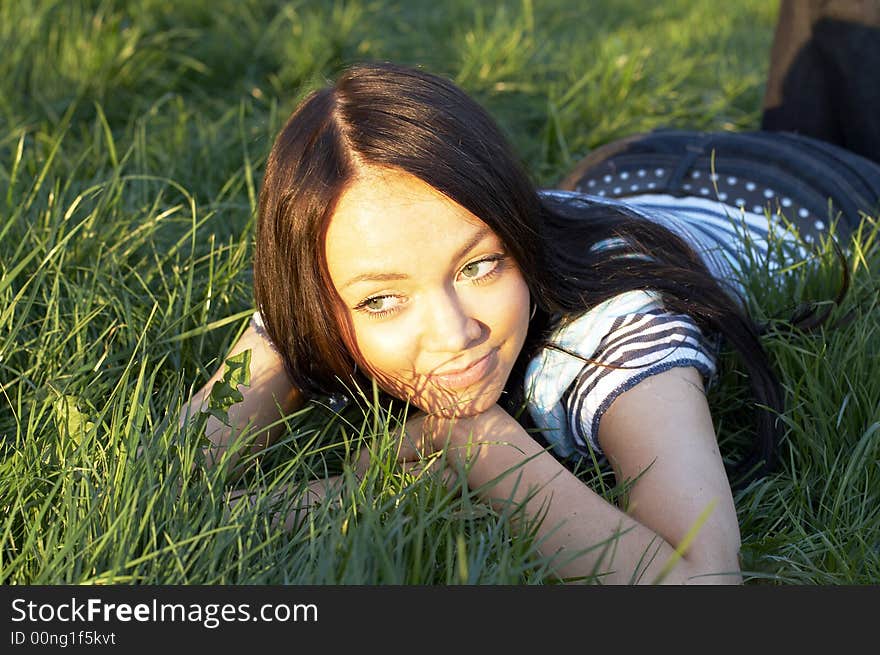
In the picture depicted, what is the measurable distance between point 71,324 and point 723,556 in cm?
145

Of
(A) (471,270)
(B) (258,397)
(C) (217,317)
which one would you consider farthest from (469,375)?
(C) (217,317)

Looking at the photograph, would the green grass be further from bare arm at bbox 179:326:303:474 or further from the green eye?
the green eye

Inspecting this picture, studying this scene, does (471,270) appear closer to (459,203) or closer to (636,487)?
(459,203)

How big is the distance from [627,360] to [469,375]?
0.98ft

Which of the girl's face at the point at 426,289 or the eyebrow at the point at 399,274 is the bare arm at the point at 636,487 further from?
the eyebrow at the point at 399,274

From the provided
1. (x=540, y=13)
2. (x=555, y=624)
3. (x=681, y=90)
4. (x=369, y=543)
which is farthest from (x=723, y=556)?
(x=540, y=13)

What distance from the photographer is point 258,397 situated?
2035mm

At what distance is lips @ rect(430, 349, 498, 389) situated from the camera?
179 centimetres

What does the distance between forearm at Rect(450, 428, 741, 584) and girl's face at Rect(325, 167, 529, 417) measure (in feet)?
0.48

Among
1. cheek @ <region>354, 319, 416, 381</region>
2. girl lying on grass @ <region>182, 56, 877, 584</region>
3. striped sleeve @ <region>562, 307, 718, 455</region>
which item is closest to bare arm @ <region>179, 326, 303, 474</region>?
girl lying on grass @ <region>182, 56, 877, 584</region>

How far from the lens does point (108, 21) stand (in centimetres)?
373

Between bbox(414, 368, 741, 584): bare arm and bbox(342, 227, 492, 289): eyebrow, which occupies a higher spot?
bbox(342, 227, 492, 289): eyebrow

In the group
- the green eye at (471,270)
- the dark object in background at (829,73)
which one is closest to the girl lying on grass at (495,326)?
the green eye at (471,270)

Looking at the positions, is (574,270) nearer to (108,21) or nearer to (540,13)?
(108,21)
